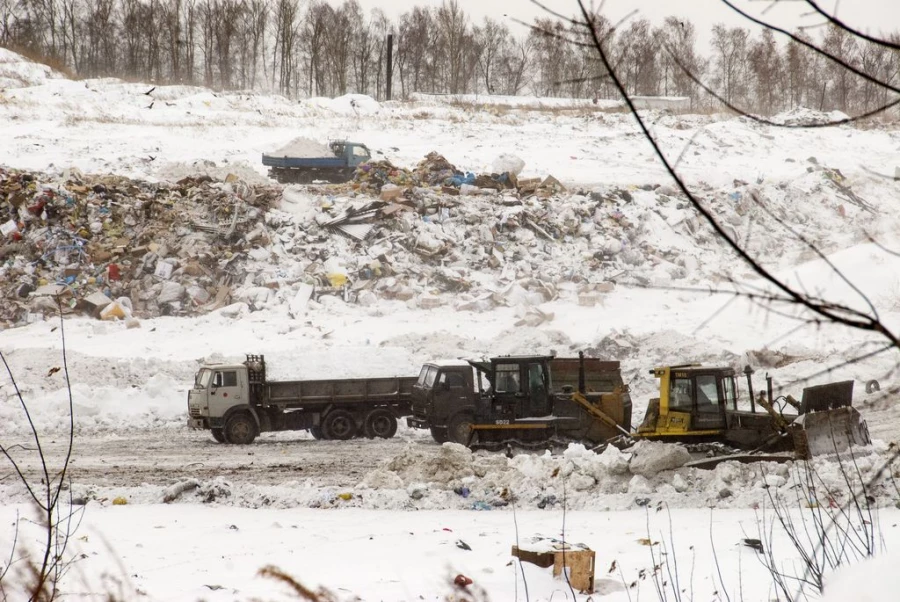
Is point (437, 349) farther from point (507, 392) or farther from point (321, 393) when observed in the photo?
point (507, 392)

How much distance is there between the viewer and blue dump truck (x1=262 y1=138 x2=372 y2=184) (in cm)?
3316

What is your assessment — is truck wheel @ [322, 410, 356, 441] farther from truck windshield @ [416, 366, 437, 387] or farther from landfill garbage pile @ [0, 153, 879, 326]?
landfill garbage pile @ [0, 153, 879, 326]

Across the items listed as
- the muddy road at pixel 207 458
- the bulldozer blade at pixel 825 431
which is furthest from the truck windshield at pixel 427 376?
the bulldozer blade at pixel 825 431

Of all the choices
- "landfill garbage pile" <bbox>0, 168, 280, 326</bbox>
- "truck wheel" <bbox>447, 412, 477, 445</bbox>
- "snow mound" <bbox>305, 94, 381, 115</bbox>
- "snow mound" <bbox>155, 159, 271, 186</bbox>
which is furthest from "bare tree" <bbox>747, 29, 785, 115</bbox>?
"snow mound" <bbox>305, 94, 381, 115</bbox>

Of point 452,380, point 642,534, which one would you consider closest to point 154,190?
point 452,380

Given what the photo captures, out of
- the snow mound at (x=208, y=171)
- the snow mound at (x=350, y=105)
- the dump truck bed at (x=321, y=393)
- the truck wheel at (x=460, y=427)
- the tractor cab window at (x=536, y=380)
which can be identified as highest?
the snow mound at (x=350, y=105)

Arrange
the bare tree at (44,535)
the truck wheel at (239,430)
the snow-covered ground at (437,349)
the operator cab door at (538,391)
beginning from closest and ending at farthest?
the bare tree at (44,535) → the snow-covered ground at (437,349) → the operator cab door at (538,391) → the truck wheel at (239,430)

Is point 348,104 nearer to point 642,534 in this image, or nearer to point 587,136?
point 587,136

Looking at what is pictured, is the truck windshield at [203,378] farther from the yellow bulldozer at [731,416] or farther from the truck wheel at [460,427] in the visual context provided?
the yellow bulldozer at [731,416]

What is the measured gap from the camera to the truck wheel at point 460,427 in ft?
52.0

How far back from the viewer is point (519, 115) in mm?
47625

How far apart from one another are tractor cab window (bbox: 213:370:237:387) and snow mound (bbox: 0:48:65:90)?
111ft

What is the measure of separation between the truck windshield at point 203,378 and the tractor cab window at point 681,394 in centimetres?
881

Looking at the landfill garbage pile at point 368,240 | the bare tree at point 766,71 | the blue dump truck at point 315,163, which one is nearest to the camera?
the bare tree at point 766,71
